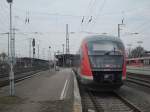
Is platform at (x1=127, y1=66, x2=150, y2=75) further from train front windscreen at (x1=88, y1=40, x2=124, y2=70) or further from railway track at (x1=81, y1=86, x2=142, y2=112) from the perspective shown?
railway track at (x1=81, y1=86, x2=142, y2=112)

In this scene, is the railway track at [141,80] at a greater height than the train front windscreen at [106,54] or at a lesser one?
lesser

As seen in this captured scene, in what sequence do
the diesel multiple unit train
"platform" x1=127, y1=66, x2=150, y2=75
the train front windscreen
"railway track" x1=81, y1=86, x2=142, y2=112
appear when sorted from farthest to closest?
"platform" x1=127, y1=66, x2=150, y2=75, the train front windscreen, the diesel multiple unit train, "railway track" x1=81, y1=86, x2=142, y2=112

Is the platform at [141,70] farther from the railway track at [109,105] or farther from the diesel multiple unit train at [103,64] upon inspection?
the railway track at [109,105]

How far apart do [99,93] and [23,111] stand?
739 cm

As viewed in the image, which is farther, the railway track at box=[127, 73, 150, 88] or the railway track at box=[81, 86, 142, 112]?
the railway track at box=[127, 73, 150, 88]

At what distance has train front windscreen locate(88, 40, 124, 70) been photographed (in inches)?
596

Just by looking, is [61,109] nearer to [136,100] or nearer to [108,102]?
[108,102]

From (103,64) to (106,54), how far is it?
0.64m

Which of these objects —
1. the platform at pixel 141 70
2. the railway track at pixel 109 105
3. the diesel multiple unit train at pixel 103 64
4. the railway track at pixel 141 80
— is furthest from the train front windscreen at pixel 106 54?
the platform at pixel 141 70

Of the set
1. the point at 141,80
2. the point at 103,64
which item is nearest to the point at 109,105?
the point at 103,64

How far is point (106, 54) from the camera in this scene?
15.4m

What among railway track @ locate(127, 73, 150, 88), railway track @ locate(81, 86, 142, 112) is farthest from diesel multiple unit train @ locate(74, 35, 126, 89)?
railway track @ locate(127, 73, 150, 88)

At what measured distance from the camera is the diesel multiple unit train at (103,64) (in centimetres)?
1488

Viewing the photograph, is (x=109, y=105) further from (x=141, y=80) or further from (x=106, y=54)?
(x=141, y=80)
